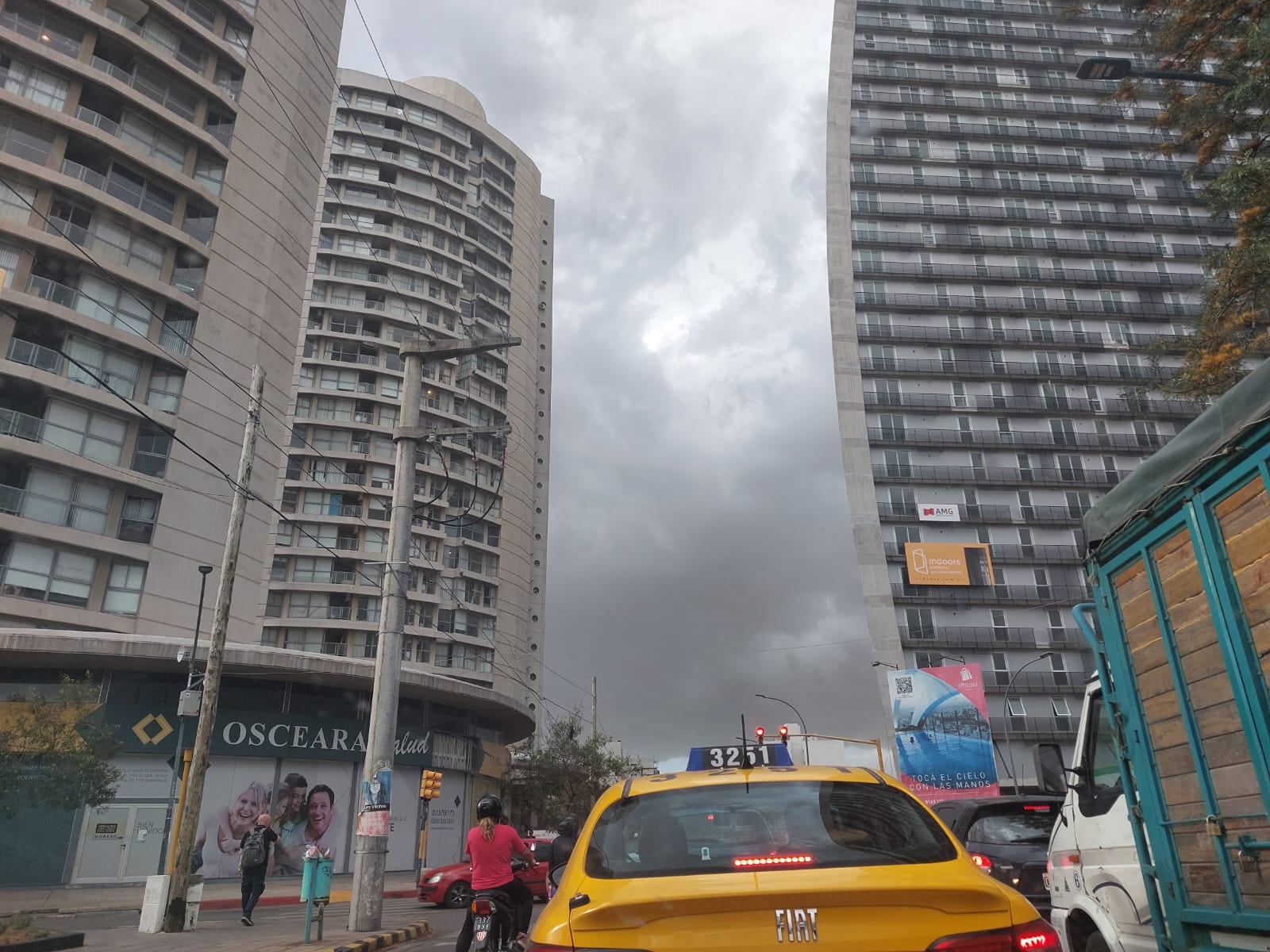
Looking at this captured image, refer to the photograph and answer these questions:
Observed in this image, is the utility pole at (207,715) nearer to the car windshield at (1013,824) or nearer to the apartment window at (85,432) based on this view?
the car windshield at (1013,824)

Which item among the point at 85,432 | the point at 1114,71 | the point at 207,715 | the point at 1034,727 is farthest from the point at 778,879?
the point at 1034,727

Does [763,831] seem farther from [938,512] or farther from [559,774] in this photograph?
[938,512]

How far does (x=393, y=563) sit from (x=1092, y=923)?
1172 centimetres

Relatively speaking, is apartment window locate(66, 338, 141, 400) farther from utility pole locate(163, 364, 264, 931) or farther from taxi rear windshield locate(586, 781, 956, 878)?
taxi rear windshield locate(586, 781, 956, 878)

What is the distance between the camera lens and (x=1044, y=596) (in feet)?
193

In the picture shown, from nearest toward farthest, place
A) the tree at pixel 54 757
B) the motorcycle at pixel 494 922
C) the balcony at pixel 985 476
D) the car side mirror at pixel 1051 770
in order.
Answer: the car side mirror at pixel 1051 770 < the motorcycle at pixel 494 922 < the tree at pixel 54 757 < the balcony at pixel 985 476

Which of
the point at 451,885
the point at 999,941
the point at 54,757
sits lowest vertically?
the point at 451,885

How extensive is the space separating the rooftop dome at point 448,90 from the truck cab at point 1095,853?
74.2m

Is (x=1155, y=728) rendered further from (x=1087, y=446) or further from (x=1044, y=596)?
(x=1087, y=446)

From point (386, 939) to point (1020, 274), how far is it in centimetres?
6777

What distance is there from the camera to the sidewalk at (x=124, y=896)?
19.5 metres

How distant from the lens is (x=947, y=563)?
58938 mm

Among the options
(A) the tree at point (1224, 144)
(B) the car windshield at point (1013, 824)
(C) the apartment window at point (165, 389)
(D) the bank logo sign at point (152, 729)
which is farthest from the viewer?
(C) the apartment window at point (165, 389)

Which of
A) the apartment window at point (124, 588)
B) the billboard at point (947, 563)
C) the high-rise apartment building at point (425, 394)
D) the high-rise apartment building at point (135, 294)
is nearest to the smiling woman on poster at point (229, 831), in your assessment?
the high-rise apartment building at point (135, 294)
